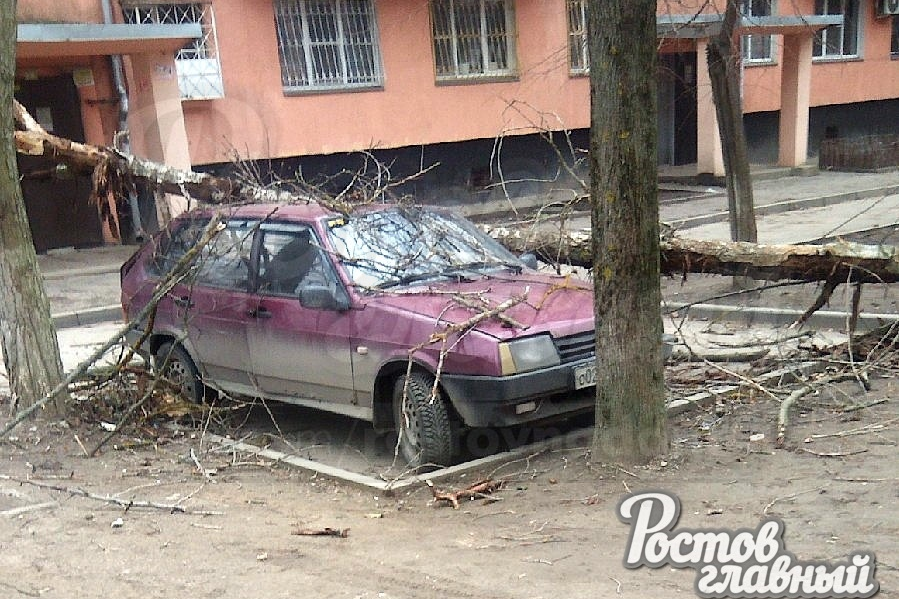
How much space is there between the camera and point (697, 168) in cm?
2219

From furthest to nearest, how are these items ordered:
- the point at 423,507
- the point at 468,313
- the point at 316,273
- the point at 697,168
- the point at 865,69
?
the point at 865,69, the point at 697,168, the point at 316,273, the point at 468,313, the point at 423,507

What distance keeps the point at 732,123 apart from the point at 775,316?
2.35 m

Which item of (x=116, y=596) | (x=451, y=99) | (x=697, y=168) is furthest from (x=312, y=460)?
(x=697, y=168)

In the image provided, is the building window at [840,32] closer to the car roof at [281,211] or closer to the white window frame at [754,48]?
the white window frame at [754,48]

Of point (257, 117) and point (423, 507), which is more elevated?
point (257, 117)

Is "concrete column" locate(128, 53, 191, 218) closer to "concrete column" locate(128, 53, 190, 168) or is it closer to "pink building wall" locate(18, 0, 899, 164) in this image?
"concrete column" locate(128, 53, 190, 168)

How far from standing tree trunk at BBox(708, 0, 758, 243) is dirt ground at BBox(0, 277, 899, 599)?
3.91m

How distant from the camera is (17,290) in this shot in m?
6.60

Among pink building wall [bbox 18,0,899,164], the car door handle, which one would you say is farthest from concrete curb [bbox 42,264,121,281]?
the car door handle

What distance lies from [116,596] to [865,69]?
85.4 feet

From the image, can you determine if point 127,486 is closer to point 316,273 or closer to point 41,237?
point 316,273

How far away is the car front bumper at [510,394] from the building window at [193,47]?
1112cm

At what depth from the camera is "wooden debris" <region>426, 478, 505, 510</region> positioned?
518 cm

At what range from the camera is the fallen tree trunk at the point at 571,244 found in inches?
271
